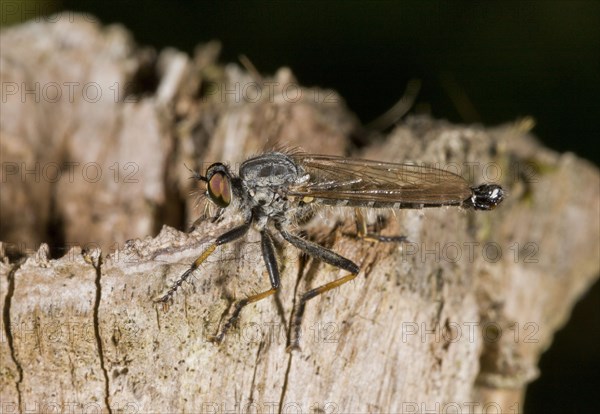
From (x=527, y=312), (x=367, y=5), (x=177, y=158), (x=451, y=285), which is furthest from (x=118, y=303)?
(x=367, y=5)

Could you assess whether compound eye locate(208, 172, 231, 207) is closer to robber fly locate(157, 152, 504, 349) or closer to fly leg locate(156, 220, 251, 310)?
robber fly locate(157, 152, 504, 349)

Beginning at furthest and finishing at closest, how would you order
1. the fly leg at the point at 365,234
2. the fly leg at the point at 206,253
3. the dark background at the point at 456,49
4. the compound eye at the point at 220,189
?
the dark background at the point at 456,49 → the compound eye at the point at 220,189 → the fly leg at the point at 365,234 → the fly leg at the point at 206,253

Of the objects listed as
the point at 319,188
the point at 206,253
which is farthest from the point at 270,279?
the point at 319,188

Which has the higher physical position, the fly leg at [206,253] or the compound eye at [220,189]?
the compound eye at [220,189]

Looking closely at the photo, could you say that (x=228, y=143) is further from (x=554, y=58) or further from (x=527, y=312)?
(x=554, y=58)

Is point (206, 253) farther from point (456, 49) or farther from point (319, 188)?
point (456, 49)

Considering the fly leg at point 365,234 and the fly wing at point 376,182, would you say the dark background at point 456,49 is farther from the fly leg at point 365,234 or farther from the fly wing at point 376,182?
the fly leg at point 365,234

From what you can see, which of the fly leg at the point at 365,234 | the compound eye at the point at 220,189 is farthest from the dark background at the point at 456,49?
the fly leg at the point at 365,234
